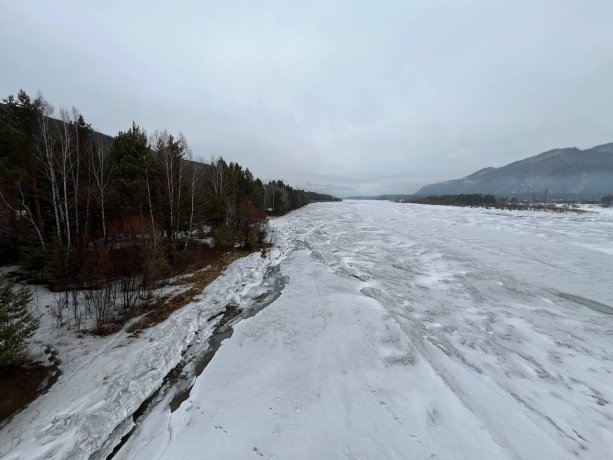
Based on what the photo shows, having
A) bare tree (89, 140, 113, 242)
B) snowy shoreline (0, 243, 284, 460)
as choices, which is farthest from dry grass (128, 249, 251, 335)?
bare tree (89, 140, 113, 242)

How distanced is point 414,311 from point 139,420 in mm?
9062

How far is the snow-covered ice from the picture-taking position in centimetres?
485

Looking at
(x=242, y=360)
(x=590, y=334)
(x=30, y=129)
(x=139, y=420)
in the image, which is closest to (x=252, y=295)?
(x=242, y=360)

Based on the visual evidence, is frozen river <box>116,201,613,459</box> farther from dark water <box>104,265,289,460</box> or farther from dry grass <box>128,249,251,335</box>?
dry grass <box>128,249,251,335</box>

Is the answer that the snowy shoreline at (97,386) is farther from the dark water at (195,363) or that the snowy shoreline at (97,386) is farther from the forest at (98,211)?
the forest at (98,211)

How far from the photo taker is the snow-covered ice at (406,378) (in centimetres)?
485

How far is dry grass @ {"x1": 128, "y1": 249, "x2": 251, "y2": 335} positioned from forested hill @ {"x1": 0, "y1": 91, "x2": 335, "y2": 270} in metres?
3.34

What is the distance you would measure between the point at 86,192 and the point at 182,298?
35.2ft

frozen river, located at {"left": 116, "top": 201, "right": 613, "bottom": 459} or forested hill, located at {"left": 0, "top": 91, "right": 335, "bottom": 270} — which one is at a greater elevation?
forested hill, located at {"left": 0, "top": 91, "right": 335, "bottom": 270}

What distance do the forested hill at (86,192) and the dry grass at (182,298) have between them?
11.0ft

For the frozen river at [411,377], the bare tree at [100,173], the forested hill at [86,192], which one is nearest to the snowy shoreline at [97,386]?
the frozen river at [411,377]

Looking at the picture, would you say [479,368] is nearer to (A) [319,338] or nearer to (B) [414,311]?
(B) [414,311]

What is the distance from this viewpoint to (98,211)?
18.1m

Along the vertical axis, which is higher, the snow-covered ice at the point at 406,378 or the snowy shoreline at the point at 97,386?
the snowy shoreline at the point at 97,386
